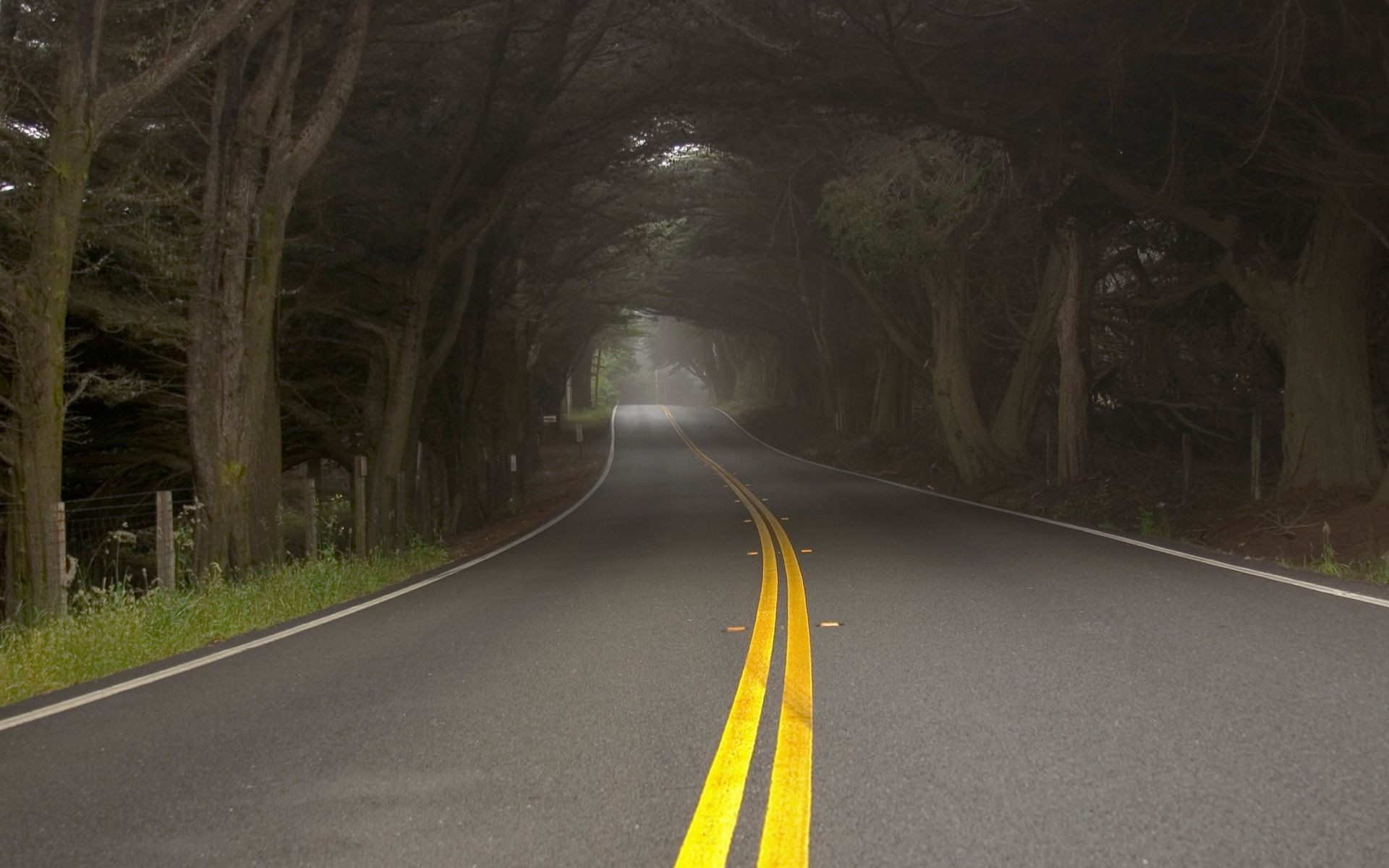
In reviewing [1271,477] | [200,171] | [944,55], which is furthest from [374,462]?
[1271,477]

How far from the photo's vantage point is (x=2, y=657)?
7.74m

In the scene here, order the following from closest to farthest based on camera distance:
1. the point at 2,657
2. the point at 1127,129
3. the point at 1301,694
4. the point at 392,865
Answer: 1. the point at 392,865
2. the point at 1301,694
3. the point at 2,657
4. the point at 1127,129

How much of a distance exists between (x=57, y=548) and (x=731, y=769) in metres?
7.71

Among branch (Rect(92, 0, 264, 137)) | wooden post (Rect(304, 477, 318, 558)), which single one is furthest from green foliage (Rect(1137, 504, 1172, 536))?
branch (Rect(92, 0, 264, 137))

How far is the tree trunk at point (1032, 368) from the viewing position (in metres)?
24.9

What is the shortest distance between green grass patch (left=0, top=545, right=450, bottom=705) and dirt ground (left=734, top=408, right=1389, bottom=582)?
9.30 meters

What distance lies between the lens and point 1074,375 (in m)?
22.7

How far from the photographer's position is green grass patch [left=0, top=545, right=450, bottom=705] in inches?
309

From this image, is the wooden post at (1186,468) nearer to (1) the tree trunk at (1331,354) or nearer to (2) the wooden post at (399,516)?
(1) the tree trunk at (1331,354)

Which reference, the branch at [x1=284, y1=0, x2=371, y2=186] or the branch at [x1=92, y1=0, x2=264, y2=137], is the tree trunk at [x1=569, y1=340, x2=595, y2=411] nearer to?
the branch at [x1=284, y1=0, x2=371, y2=186]

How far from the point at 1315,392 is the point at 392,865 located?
46.7ft

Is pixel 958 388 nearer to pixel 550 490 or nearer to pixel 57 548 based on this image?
pixel 550 490

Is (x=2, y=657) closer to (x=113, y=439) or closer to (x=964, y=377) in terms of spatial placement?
(x=113, y=439)

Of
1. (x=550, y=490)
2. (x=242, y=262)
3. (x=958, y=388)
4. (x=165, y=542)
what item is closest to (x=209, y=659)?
(x=165, y=542)
